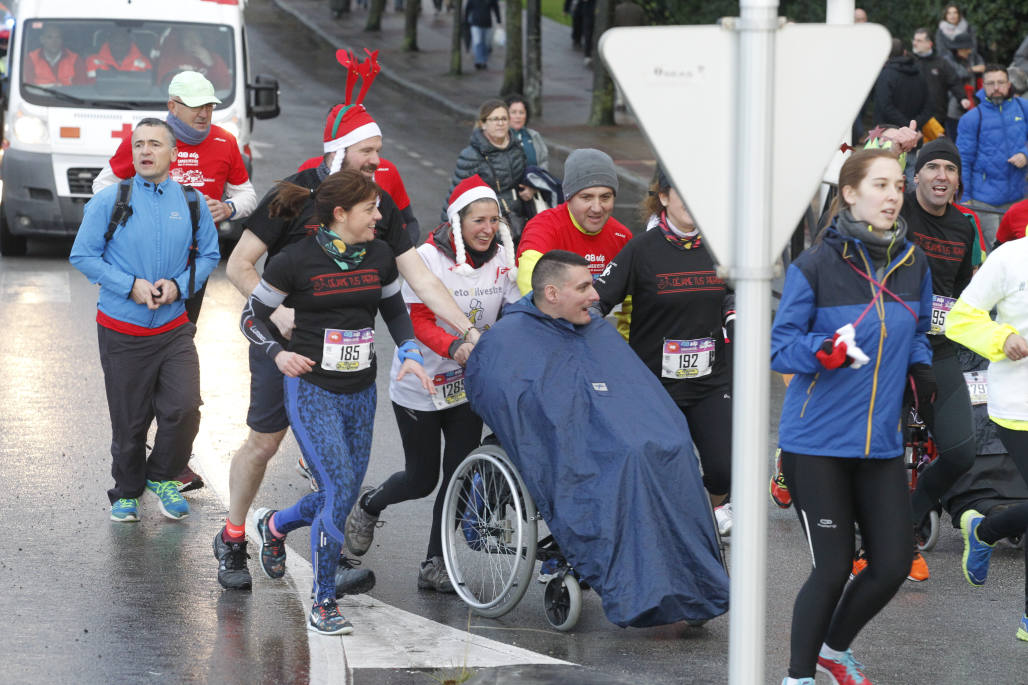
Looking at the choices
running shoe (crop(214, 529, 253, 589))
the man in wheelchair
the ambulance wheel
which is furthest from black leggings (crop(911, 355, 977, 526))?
the ambulance wheel

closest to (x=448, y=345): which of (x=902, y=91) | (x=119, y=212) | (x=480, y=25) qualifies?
(x=119, y=212)

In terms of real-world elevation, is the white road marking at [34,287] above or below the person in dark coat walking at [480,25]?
below

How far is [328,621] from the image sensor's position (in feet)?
20.9

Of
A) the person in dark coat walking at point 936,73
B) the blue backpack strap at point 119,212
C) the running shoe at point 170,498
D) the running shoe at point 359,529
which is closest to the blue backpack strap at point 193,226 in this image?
the blue backpack strap at point 119,212

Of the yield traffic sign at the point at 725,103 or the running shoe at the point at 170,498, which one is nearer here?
the yield traffic sign at the point at 725,103

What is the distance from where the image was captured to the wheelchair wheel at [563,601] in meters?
6.49

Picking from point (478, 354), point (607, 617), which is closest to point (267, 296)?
point (478, 354)

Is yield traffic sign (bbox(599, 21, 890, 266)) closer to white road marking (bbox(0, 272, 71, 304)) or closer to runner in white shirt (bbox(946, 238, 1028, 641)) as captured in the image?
runner in white shirt (bbox(946, 238, 1028, 641))

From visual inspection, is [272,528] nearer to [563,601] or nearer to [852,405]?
[563,601]

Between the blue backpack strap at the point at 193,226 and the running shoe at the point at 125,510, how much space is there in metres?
1.06

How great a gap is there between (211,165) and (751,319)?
6.22m

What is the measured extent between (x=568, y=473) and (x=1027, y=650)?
Result: 1956mm

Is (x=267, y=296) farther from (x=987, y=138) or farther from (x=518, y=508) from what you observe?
(x=987, y=138)

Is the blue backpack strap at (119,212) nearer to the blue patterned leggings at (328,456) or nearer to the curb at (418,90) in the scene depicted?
the blue patterned leggings at (328,456)
